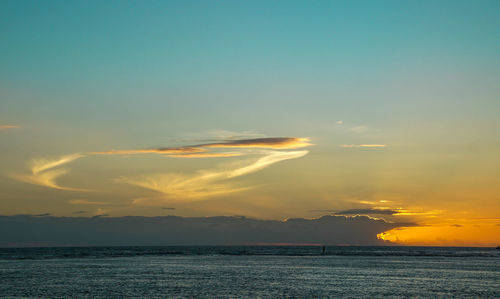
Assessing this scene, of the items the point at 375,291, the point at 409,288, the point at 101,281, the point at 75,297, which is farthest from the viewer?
the point at 101,281

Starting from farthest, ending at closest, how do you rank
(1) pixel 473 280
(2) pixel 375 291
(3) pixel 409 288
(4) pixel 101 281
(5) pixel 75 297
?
(1) pixel 473 280, (4) pixel 101 281, (3) pixel 409 288, (2) pixel 375 291, (5) pixel 75 297

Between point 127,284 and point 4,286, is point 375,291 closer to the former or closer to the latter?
point 127,284

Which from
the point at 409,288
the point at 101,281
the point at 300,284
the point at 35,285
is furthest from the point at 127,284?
the point at 409,288

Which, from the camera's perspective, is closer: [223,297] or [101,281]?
[223,297]

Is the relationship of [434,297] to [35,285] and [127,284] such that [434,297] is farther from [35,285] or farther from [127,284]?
[35,285]

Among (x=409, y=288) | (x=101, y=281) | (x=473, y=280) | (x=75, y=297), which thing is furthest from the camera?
(x=473, y=280)

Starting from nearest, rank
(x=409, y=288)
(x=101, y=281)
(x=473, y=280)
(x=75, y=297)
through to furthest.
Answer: (x=75, y=297)
(x=409, y=288)
(x=101, y=281)
(x=473, y=280)

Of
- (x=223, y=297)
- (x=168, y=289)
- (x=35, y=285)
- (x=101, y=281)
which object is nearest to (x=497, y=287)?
(x=223, y=297)

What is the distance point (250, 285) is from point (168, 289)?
33.6 feet

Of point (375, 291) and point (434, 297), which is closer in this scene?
point (434, 297)

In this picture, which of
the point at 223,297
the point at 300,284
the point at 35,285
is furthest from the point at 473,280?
the point at 35,285

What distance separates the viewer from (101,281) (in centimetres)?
6331

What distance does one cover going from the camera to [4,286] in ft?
184

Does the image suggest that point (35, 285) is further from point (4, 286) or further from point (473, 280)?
point (473, 280)
